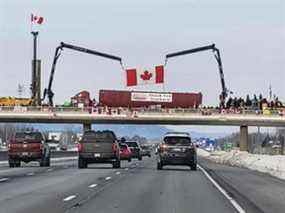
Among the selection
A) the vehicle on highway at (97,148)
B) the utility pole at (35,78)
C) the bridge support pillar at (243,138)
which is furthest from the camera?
the utility pole at (35,78)

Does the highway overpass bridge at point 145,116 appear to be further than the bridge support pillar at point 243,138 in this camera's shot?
No

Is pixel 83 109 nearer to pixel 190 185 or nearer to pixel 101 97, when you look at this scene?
pixel 101 97

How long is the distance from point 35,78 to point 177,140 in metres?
69.1

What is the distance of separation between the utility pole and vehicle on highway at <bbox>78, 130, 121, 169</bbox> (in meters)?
63.1

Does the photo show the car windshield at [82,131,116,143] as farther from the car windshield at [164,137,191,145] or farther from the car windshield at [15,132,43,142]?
the car windshield at [15,132,43,142]

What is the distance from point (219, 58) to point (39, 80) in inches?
1034

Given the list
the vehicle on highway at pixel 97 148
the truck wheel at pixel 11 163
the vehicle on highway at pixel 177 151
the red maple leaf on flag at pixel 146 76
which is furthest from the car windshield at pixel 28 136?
the red maple leaf on flag at pixel 146 76

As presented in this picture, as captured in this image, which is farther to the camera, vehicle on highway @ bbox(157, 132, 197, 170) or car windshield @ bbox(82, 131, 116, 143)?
car windshield @ bbox(82, 131, 116, 143)

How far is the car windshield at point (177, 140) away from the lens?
4347cm

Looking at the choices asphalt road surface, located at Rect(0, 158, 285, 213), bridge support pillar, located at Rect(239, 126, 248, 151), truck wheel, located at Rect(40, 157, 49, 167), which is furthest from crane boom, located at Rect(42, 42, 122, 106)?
asphalt road surface, located at Rect(0, 158, 285, 213)

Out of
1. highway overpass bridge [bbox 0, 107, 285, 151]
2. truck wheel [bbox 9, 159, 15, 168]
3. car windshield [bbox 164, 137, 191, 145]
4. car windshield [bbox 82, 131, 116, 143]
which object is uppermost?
highway overpass bridge [bbox 0, 107, 285, 151]

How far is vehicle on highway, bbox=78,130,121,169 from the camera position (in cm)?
4416

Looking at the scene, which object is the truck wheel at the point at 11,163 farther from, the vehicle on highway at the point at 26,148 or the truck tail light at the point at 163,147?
the truck tail light at the point at 163,147

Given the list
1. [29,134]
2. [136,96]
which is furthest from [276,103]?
[29,134]
